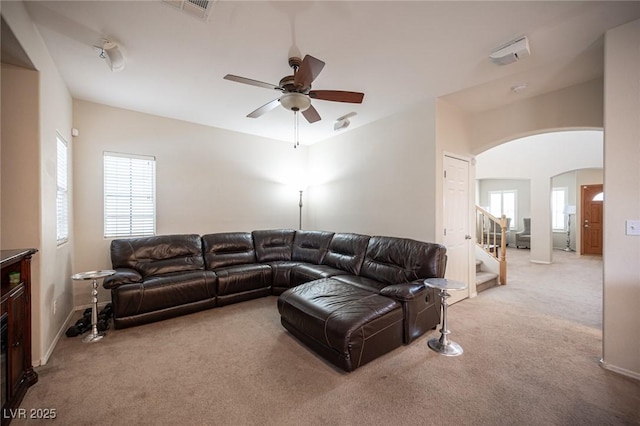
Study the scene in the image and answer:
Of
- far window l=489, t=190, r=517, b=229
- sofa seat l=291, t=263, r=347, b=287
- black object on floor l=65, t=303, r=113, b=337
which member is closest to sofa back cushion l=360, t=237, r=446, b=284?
sofa seat l=291, t=263, r=347, b=287

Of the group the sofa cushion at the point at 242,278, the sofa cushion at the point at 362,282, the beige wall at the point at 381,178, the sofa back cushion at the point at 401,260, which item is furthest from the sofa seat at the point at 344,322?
the beige wall at the point at 381,178

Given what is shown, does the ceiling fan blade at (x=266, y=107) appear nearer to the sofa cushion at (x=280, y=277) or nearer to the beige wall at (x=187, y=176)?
the beige wall at (x=187, y=176)

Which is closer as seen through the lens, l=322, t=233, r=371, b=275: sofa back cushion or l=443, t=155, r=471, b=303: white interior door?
l=443, t=155, r=471, b=303: white interior door

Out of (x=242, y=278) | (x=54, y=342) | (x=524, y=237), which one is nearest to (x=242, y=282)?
(x=242, y=278)

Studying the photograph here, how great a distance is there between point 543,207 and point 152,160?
8.89m

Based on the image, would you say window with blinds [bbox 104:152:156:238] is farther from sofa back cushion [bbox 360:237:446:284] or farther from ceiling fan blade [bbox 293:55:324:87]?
sofa back cushion [bbox 360:237:446:284]

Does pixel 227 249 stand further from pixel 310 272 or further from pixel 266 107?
pixel 266 107

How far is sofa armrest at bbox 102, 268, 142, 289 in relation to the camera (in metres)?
2.85

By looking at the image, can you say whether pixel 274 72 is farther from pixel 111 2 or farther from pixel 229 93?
pixel 111 2

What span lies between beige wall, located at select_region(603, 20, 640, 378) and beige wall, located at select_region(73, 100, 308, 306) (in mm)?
4560

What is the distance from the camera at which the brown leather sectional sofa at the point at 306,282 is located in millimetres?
2285

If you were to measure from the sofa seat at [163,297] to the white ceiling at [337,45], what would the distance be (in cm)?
236

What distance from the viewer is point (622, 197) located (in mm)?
2104

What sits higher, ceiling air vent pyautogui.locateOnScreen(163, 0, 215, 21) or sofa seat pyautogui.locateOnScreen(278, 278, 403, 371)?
ceiling air vent pyautogui.locateOnScreen(163, 0, 215, 21)
